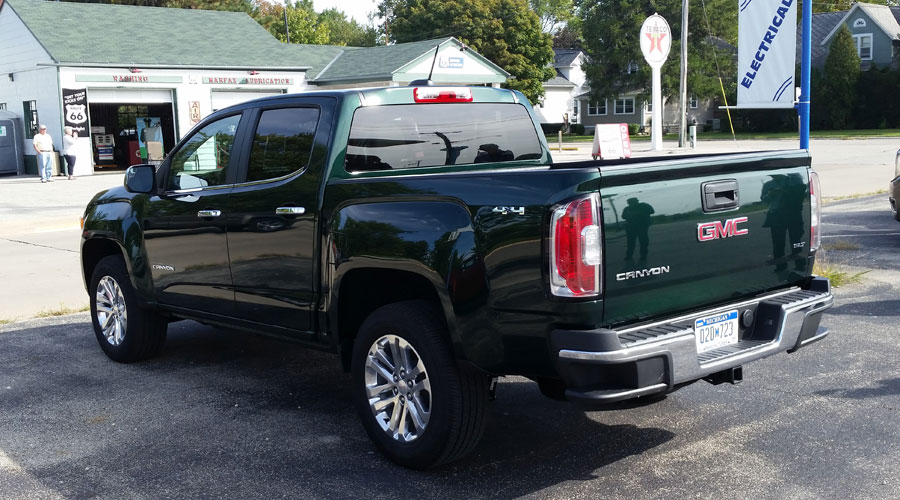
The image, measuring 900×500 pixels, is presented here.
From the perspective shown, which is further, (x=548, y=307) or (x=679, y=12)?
(x=679, y=12)

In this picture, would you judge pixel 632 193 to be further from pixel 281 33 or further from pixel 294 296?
pixel 281 33

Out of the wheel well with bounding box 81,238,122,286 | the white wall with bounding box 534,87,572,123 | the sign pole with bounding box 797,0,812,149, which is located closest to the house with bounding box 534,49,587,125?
the white wall with bounding box 534,87,572,123

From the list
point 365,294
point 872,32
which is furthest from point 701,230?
point 872,32

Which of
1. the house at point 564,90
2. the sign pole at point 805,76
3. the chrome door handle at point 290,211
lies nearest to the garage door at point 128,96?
the sign pole at point 805,76

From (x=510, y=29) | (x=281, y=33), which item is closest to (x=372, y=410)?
(x=510, y=29)

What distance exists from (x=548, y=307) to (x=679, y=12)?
63.5 meters

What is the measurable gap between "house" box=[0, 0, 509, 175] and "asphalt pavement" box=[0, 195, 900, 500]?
964 inches

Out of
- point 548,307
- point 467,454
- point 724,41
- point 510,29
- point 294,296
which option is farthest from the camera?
point 724,41

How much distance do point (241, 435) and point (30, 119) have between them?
3067 centimetres

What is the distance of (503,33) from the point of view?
60531 mm

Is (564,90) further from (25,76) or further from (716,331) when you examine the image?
(716,331)

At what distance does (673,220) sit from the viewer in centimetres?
408

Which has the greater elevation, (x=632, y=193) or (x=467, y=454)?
(x=632, y=193)

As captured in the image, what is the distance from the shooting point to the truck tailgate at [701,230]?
12.8 feet
